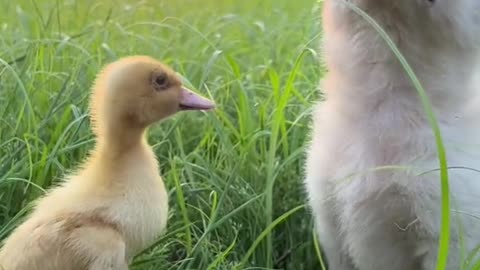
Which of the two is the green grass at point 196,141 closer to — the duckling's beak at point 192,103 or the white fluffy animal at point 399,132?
the white fluffy animal at point 399,132

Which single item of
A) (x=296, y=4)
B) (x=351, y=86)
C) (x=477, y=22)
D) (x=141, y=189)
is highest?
(x=477, y=22)

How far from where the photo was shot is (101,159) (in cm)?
175

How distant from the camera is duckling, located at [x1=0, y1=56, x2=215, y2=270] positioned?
162cm

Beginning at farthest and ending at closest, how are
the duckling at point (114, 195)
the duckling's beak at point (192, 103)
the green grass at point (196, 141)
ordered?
1. the green grass at point (196, 141)
2. the duckling's beak at point (192, 103)
3. the duckling at point (114, 195)

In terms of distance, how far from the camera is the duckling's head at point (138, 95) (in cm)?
169

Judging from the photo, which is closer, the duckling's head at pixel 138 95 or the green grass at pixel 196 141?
the duckling's head at pixel 138 95

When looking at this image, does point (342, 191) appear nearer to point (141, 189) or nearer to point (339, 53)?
point (339, 53)

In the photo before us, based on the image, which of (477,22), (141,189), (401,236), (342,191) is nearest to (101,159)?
(141,189)

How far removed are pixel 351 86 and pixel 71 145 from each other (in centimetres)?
69

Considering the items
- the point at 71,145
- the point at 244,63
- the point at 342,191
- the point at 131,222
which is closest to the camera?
the point at 131,222

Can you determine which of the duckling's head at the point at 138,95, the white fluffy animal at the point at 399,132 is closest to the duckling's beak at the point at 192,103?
the duckling's head at the point at 138,95

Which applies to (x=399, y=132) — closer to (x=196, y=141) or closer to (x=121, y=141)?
(x=121, y=141)

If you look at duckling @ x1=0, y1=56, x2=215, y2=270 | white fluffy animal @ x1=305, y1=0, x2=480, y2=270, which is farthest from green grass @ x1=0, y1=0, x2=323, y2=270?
duckling @ x1=0, y1=56, x2=215, y2=270

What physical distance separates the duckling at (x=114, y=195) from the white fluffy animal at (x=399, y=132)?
272 mm
